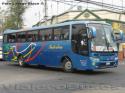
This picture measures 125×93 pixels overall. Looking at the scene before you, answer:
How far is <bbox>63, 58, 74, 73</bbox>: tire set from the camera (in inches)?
839

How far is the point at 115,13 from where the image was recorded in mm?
48500

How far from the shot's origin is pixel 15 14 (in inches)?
2410

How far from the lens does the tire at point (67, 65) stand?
21303mm

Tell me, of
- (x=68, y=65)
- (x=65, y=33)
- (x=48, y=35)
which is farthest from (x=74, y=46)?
(x=48, y=35)

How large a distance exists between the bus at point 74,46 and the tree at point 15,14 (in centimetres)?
3472

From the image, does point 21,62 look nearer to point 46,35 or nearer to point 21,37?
point 21,37

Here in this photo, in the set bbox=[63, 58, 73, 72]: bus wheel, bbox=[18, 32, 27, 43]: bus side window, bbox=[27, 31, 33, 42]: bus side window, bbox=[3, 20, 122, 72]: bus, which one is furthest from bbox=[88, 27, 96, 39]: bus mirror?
bbox=[18, 32, 27, 43]: bus side window

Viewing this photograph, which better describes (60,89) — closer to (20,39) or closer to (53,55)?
(53,55)

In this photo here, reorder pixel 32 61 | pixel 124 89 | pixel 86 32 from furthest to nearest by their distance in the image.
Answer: pixel 32 61 < pixel 86 32 < pixel 124 89

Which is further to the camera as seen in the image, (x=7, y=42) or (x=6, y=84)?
(x=7, y=42)

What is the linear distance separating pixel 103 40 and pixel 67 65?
2.62 metres

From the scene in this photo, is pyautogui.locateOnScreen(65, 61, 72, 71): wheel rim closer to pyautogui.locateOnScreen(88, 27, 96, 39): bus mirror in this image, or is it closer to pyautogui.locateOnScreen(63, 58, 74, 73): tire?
pyautogui.locateOnScreen(63, 58, 74, 73): tire

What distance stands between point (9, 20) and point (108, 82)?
46.1 m

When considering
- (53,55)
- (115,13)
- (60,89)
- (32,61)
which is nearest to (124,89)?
(60,89)
